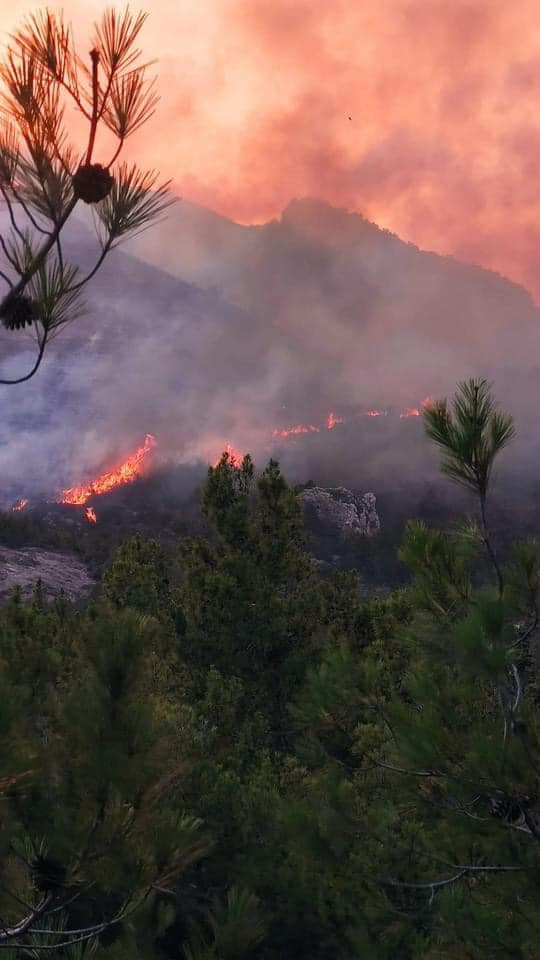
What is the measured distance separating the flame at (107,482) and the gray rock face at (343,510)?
49.6 metres

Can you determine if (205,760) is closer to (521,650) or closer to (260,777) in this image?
(260,777)

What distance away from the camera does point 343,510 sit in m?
161

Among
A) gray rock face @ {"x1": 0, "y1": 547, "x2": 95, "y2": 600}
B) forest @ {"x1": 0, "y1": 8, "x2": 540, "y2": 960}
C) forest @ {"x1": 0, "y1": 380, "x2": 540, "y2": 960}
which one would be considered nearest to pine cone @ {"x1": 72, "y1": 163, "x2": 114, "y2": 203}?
forest @ {"x1": 0, "y1": 8, "x2": 540, "y2": 960}

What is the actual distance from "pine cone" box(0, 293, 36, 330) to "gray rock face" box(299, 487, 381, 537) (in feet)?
463

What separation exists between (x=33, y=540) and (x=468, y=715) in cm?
10085

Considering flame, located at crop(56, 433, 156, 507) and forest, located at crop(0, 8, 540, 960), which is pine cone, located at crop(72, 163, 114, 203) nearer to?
forest, located at crop(0, 8, 540, 960)

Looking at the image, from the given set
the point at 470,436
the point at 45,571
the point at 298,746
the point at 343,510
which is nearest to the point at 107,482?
the point at 343,510

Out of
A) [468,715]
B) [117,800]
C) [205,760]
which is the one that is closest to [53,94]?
[117,800]

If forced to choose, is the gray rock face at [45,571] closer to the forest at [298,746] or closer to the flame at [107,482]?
the forest at [298,746]

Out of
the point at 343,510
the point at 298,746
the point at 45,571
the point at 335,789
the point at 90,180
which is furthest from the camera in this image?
the point at 343,510

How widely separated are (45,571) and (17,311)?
83.0 metres

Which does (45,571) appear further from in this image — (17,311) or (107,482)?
(107,482)

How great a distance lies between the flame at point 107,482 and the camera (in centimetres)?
15773

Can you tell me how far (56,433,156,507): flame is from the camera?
6210 inches
